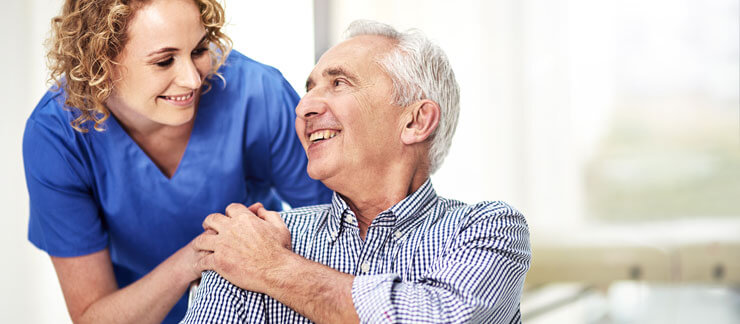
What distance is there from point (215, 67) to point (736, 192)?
10.2ft

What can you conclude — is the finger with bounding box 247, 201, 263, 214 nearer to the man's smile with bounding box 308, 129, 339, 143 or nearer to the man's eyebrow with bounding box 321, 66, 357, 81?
the man's smile with bounding box 308, 129, 339, 143

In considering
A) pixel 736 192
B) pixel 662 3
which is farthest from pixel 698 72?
pixel 736 192

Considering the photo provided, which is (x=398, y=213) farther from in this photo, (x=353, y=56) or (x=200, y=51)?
(x=200, y=51)

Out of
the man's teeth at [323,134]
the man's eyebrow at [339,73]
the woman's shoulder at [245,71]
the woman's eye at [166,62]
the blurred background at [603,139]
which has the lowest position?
the blurred background at [603,139]

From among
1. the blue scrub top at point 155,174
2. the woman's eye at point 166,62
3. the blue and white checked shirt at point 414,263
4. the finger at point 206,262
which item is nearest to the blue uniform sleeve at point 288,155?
the blue scrub top at point 155,174

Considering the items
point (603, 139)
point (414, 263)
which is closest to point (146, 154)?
point (414, 263)

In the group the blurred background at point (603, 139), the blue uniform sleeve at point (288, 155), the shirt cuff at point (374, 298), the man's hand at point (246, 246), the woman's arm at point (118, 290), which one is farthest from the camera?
the blurred background at point (603, 139)

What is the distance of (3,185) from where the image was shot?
6.35 feet

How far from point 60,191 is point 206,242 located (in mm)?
394

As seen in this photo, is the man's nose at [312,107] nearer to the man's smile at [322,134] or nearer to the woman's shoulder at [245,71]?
the man's smile at [322,134]

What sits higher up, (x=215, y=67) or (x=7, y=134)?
(x=215, y=67)

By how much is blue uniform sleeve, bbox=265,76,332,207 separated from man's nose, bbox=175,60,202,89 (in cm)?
23

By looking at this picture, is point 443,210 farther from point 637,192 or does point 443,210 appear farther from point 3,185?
point 637,192

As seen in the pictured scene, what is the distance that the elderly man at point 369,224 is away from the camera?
3.38 feet
